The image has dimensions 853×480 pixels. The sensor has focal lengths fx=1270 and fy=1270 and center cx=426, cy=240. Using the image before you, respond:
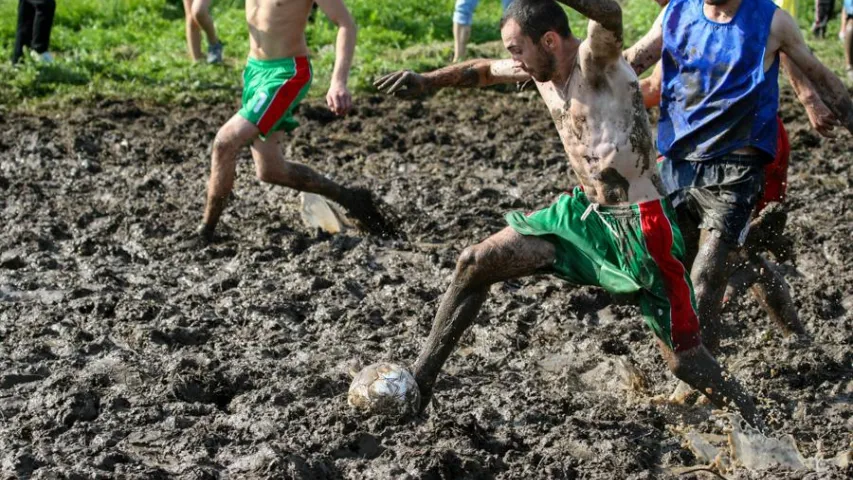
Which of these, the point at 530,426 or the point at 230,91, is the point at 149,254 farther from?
the point at 230,91

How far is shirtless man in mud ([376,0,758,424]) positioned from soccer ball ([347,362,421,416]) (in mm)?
458

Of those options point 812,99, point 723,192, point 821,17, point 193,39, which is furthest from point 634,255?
point 821,17

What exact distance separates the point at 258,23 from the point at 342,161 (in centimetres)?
224

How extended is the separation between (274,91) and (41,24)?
5.57 meters

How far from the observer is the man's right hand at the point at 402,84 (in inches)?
215

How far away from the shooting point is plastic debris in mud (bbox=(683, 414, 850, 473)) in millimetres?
4840

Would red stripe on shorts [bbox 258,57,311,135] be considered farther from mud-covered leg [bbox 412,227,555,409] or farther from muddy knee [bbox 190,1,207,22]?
muddy knee [bbox 190,1,207,22]

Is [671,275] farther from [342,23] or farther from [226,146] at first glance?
[226,146]

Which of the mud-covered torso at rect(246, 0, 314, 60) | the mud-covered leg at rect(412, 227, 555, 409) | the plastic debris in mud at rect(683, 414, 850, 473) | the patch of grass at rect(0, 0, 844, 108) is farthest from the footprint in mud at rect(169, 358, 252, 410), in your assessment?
the patch of grass at rect(0, 0, 844, 108)

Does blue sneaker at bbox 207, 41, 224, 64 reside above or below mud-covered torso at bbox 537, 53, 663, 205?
below

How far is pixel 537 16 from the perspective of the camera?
4816 millimetres

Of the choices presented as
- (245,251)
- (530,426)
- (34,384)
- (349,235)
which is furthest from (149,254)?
(530,426)

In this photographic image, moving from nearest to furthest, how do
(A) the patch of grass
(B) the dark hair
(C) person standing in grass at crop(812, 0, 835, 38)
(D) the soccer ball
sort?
(B) the dark hair
(D) the soccer ball
(A) the patch of grass
(C) person standing in grass at crop(812, 0, 835, 38)

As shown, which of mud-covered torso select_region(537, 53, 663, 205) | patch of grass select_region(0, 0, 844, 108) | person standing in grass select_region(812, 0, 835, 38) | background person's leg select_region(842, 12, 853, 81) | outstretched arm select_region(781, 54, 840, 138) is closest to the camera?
mud-covered torso select_region(537, 53, 663, 205)
